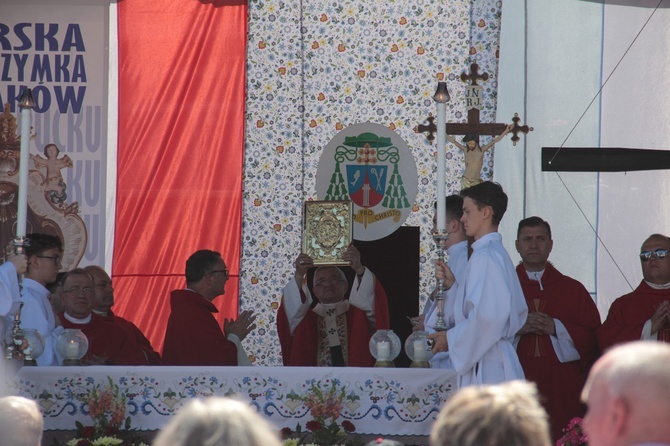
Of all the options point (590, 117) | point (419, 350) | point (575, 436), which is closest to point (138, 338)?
point (419, 350)

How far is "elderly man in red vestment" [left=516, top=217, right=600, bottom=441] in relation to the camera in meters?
5.72

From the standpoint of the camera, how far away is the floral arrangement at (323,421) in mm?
4578

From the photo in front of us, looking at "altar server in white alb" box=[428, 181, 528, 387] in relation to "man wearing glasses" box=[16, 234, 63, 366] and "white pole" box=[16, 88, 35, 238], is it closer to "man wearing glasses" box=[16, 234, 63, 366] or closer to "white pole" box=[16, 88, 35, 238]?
"white pole" box=[16, 88, 35, 238]

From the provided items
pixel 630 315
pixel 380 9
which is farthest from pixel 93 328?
pixel 380 9

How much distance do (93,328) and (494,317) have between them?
2.65 meters

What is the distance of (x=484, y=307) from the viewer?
4.66m

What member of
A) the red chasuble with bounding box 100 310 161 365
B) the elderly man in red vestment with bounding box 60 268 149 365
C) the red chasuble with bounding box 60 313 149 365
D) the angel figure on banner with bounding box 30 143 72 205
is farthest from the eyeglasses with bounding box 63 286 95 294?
the angel figure on banner with bounding box 30 143 72 205

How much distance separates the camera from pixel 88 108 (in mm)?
8078

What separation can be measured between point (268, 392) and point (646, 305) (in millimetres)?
2411

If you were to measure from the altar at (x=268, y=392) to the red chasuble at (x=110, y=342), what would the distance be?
1.19 meters

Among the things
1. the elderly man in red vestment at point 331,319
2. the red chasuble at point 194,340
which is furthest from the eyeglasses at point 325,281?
the red chasuble at point 194,340

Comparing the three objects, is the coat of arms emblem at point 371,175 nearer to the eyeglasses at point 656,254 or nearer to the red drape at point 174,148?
the red drape at point 174,148

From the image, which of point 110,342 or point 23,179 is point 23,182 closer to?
point 23,179

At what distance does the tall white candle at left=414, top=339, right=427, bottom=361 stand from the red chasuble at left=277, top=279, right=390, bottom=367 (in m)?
1.35
